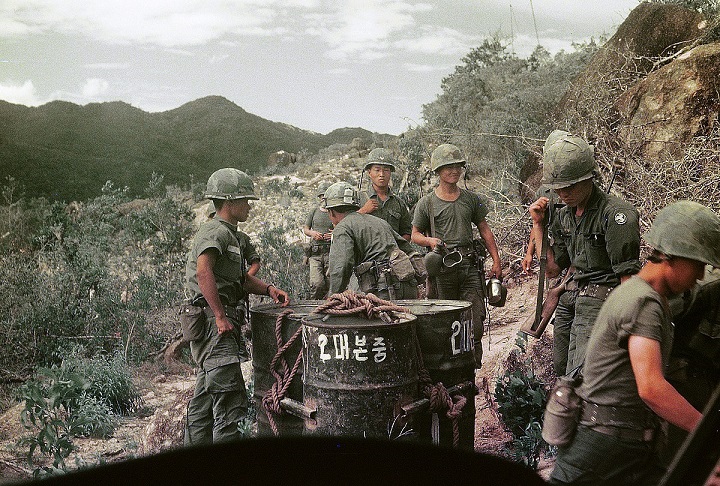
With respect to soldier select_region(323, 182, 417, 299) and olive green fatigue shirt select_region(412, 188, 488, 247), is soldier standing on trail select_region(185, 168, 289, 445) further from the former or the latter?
olive green fatigue shirt select_region(412, 188, 488, 247)

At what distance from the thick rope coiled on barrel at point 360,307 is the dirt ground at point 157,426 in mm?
1592

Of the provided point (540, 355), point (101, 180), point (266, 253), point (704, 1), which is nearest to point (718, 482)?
point (540, 355)

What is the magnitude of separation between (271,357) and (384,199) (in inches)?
141

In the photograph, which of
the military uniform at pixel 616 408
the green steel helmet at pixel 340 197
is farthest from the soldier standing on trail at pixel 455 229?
the military uniform at pixel 616 408

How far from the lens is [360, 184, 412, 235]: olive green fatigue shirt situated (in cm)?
744

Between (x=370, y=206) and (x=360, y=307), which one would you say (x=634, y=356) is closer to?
(x=360, y=307)

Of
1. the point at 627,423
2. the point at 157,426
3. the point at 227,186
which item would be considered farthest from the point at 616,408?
the point at 157,426

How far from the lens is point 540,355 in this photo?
684cm

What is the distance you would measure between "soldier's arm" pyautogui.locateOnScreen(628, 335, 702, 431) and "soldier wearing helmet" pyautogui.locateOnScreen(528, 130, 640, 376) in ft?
5.65

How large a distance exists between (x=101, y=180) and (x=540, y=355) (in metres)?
23.2

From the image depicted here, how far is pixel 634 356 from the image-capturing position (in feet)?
7.86

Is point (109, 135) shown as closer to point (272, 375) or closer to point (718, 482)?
point (272, 375)

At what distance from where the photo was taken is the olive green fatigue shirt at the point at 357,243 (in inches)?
230

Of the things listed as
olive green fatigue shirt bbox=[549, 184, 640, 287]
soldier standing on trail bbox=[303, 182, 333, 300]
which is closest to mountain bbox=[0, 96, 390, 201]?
soldier standing on trail bbox=[303, 182, 333, 300]
